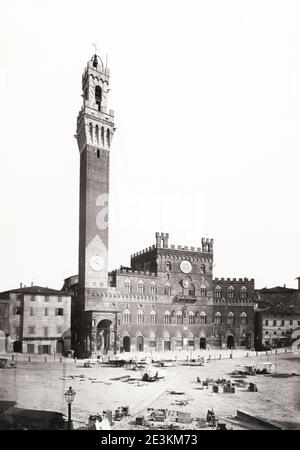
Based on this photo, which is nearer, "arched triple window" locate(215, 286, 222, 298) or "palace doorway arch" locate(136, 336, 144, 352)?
"palace doorway arch" locate(136, 336, 144, 352)

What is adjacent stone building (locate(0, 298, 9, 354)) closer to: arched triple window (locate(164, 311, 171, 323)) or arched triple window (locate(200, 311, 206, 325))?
arched triple window (locate(164, 311, 171, 323))

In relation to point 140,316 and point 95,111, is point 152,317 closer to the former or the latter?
point 140,316

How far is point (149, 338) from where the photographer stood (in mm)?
58719

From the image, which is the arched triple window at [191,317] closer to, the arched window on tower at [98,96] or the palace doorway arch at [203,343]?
the palace doorway arch at [203,343]

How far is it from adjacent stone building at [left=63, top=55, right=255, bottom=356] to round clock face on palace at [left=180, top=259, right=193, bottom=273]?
142 millimetres

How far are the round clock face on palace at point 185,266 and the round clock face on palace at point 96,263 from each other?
1358 centimetres

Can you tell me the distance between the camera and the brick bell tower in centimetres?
5328

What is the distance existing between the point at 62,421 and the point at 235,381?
61.2 ft

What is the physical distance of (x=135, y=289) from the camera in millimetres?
58500

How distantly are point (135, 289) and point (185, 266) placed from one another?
340 inches

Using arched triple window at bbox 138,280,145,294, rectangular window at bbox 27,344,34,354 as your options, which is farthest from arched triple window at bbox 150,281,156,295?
rectangular window at bbox 27,344,34,354

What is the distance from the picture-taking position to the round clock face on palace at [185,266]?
205ft
